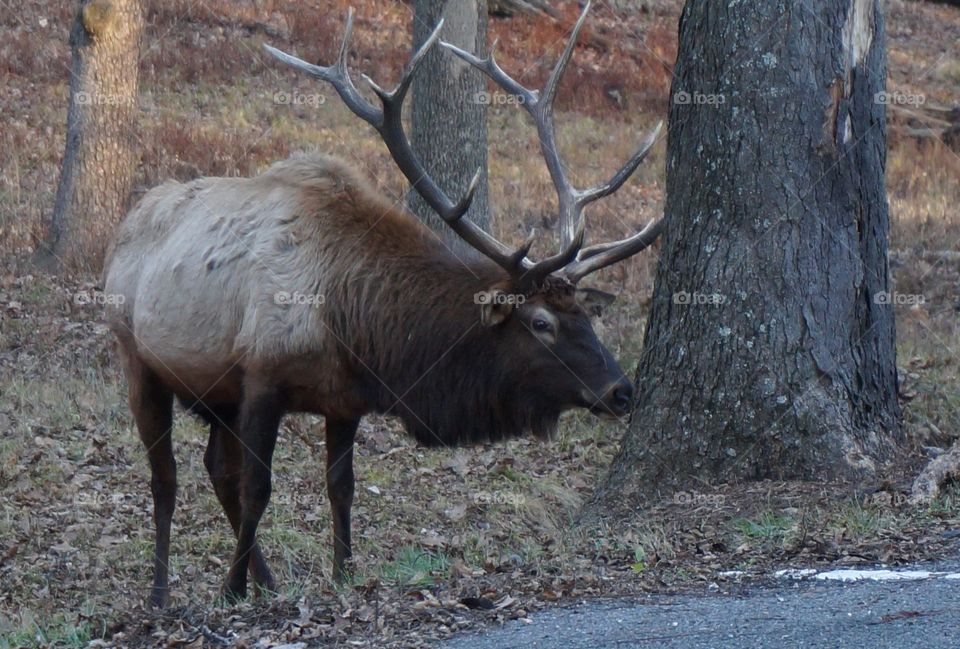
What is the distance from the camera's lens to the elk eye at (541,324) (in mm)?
6289

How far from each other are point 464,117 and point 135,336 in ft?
14.6

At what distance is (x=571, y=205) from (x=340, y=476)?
73.7 inches

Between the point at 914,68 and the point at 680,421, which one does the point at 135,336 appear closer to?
the point at 680,421

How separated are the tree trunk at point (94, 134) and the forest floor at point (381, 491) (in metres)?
0.51

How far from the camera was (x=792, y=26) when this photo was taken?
6.25 meters

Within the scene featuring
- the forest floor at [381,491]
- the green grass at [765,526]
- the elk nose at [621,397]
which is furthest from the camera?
the elk nose at [621,397]

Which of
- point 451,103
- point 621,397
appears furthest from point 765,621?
point 451,103

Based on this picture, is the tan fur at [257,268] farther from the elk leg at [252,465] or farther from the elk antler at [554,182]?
the elk antler at [554,182]

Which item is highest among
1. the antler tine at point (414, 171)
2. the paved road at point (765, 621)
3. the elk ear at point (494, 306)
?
the antler tine at point (414, 171)

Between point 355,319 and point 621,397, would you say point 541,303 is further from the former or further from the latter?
point 355,319

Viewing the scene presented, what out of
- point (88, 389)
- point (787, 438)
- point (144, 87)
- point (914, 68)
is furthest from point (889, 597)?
point (914, 68)

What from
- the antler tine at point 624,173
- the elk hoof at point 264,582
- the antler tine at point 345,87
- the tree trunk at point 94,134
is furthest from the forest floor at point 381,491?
the antler tine at point 345,87

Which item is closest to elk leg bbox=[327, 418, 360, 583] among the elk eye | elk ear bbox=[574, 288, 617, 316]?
the elk eye

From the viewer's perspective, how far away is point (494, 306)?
20.9ft
